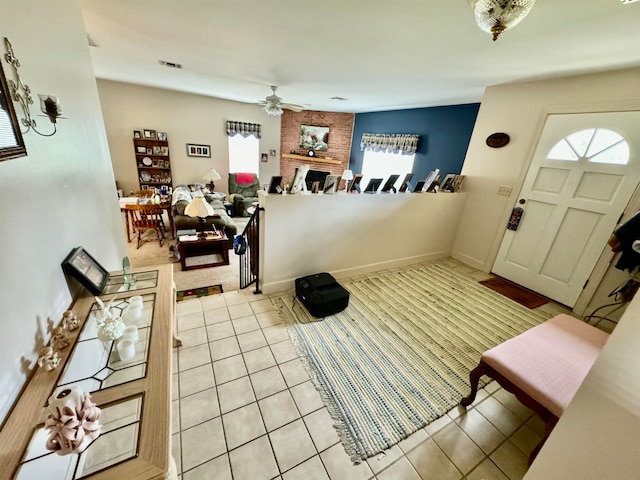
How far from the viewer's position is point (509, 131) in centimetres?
292

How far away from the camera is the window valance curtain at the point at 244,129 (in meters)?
5.90

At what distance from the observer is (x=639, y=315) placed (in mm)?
560

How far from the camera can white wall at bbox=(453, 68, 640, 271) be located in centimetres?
222

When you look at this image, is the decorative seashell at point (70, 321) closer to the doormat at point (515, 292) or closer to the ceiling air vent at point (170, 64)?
the ceiling air vent at point (170, 64)

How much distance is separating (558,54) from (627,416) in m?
2.70

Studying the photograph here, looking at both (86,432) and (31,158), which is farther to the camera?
(31,158)

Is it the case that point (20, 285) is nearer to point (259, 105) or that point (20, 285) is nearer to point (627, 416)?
point (627, 416)

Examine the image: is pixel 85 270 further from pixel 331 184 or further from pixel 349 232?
pixel 349 232

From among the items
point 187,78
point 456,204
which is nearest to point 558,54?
point 456,204

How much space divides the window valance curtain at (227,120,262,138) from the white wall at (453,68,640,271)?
4.95 meters

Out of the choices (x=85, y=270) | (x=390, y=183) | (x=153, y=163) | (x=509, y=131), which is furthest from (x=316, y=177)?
(x=153, y=163)

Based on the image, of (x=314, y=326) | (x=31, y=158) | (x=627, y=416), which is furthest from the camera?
(x=314, y=326)

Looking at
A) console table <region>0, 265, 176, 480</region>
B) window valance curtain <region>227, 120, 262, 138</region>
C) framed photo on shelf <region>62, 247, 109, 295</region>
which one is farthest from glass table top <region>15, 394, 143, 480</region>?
window valance curtain <region>227, 120, 262, 138</region>

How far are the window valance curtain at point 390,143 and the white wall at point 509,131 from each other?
190 centimetres
